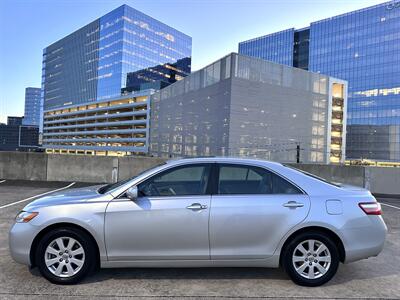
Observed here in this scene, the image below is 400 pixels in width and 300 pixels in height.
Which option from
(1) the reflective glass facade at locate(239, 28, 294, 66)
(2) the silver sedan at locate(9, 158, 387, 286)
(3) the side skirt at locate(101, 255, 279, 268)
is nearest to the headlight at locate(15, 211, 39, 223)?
(2) the silver sedan at locate(9, 158, 387, 286)

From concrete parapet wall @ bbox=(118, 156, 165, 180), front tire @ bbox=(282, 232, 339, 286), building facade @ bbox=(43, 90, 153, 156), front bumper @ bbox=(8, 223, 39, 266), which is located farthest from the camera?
building facade @ bbox=(43, 90, 153, 156)

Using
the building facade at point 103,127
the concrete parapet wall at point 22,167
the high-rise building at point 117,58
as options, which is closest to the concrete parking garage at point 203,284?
the concrete parapet wall at point 22,167

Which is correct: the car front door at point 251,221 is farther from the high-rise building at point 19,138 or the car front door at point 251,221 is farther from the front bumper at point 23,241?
the high-rise building at point 19,138

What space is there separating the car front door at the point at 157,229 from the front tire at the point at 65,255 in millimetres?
269

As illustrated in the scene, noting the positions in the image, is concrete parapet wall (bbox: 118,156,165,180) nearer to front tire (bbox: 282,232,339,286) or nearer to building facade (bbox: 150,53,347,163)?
front tire (bbox: 282,232,339,286)

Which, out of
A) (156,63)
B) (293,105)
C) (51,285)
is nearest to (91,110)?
(156,63)

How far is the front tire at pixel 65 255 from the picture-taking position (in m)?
3.81

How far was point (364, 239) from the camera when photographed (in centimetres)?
398

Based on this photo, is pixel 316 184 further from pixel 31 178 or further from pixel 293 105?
pixel 293 105

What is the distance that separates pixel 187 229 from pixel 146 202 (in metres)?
0.56

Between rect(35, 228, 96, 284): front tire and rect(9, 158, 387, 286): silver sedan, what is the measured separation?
1cm

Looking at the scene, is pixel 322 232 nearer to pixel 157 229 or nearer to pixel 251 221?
pixel 251 221

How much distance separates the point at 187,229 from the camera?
12.6 feet

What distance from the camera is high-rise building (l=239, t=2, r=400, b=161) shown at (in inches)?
3519
